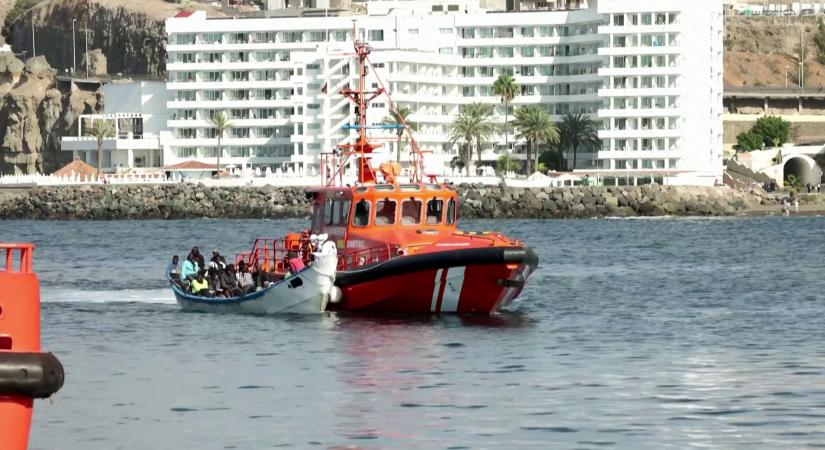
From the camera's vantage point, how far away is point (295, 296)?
2152 inches

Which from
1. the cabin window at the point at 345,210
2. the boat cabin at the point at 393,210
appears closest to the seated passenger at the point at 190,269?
the boat cabin at the point at 393,210

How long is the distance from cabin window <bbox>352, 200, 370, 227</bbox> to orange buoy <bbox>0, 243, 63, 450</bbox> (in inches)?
1284

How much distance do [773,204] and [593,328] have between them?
455 feet

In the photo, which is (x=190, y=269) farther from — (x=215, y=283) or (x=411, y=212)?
(x=411, y=212)

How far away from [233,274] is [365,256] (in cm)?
637

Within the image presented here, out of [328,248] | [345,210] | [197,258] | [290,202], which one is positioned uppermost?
[345,210]

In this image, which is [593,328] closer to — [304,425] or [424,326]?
[424,326]

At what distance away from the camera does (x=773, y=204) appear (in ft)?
617

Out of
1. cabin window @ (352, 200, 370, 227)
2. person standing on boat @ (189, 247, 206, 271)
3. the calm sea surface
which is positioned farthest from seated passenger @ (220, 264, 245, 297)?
cabin window @ (352, 200, 370, 227)

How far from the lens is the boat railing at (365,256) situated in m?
52.9

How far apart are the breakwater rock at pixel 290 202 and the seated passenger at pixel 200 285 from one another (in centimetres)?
11460

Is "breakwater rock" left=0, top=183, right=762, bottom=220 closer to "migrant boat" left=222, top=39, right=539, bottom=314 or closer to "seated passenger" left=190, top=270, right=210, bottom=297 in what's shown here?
"seated passenger" left=190, top=270, right=210, bottom=297

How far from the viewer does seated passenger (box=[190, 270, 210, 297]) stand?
58281 mm

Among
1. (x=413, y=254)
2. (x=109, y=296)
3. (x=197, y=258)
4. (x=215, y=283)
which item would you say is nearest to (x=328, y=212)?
(x=215, y=283)
